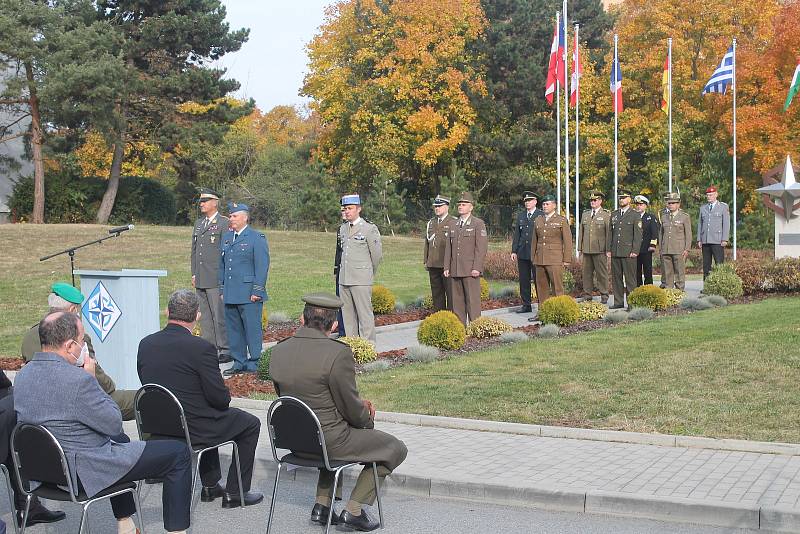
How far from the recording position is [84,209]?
42312mm

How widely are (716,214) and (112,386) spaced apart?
1600cm

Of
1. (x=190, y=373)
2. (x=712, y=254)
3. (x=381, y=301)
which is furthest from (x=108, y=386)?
(x=712, y=254)

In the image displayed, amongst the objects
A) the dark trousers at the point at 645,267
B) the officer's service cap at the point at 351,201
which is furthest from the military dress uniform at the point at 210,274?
the dark trousers at the point at 645,267

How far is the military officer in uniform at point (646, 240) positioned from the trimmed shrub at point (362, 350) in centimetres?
764

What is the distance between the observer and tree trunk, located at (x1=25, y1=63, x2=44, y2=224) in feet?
124

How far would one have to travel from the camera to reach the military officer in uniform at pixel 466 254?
15.1 m

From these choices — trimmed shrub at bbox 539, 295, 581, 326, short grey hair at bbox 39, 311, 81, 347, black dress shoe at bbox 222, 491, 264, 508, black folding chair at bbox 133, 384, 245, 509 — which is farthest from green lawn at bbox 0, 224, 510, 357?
short grey hair at bbox 39, 311, 81, 347

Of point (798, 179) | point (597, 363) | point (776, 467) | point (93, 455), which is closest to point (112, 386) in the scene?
point (93, 455)

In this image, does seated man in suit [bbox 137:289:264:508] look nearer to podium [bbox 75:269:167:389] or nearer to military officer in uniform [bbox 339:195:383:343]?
podium [bbox 75:269:167:389]

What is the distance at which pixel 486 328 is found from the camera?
567 inches

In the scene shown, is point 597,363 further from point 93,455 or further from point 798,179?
point 798,179

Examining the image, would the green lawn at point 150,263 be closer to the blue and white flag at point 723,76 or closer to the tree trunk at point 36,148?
the tree trunk at point 36,148

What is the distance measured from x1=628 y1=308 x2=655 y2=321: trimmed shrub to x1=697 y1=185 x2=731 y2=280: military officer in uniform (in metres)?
4.56

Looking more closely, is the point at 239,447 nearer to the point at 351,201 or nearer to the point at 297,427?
the point at 297,427
